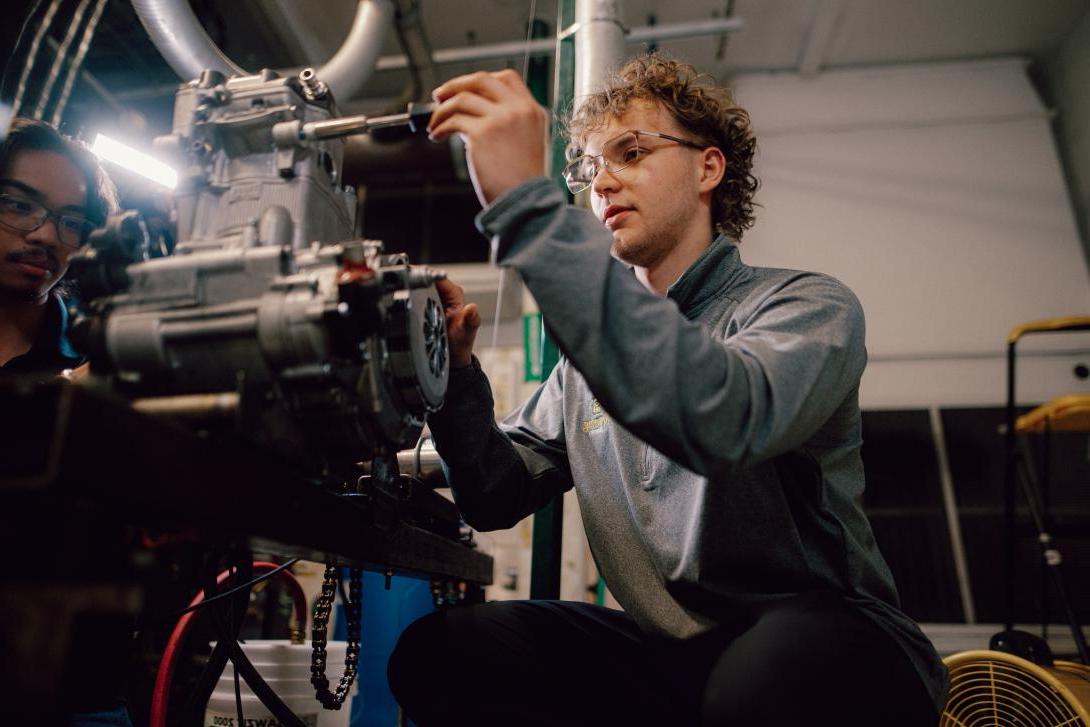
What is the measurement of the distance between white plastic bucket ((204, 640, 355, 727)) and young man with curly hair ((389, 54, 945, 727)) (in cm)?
59

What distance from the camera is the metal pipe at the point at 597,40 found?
81.8 inches

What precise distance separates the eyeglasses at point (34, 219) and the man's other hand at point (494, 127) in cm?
102

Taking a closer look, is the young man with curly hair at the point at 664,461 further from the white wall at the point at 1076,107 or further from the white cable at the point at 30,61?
the white wall at the point at 1076,107

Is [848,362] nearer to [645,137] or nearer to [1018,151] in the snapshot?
[645,137]

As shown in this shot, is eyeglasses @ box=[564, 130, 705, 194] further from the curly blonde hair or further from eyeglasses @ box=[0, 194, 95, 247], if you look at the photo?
eyeglasses @ box=[0, 194, 95, 247]

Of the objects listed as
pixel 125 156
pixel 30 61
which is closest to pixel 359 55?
pixel 125 156

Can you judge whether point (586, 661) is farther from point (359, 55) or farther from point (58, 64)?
point (58, 64)

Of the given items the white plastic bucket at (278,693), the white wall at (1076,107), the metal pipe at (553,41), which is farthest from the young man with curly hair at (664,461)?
the white wall at (1076,107)

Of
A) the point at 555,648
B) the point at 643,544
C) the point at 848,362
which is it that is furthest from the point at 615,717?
the point at 848,362

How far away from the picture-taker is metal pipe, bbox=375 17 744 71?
332cm

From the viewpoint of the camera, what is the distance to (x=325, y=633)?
95 centimetres

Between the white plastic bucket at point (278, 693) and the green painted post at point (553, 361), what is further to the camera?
the green painted post at point (553, 361)

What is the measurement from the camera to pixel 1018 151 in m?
3.95

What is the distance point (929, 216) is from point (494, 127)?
4084 millimetres
